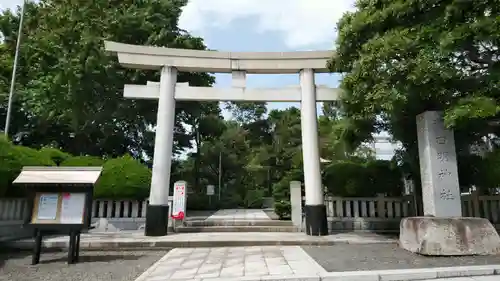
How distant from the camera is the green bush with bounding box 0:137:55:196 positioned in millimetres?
7641

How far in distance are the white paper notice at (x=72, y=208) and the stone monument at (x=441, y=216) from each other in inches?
261

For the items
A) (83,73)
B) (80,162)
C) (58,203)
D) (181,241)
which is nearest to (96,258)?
(58,203)

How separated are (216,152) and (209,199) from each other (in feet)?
15.4

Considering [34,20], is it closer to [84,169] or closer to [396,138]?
[84,169]

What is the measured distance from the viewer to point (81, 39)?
13695 millimetres

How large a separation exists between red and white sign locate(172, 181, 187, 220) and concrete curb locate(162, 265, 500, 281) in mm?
5643

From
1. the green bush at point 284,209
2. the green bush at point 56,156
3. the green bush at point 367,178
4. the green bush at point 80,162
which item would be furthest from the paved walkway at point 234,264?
the green bush at point 56,156

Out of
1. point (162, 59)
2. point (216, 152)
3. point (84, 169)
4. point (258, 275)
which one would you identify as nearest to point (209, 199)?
point (216, 152)

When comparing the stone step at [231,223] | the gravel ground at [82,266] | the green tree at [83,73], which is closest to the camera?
the gravel ground at [82,266]

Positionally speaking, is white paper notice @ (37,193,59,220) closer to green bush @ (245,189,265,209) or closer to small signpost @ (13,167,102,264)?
small signpost @ (13,167,102,264)

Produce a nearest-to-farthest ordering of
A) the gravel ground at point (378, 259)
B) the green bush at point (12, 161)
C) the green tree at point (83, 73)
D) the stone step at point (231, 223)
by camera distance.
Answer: the gravel ground at point (378, 259), the green bush at point (12, 161), the stone step at point (231, 223), the green tree at point (83, 73)

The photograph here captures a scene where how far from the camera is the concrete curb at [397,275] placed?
15.3 ft

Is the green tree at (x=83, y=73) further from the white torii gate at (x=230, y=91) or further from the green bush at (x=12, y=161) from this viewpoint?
the green bush at (x=12, y=161)

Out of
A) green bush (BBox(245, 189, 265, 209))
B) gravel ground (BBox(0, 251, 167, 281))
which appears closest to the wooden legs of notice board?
gravel ground (BBox(0, 251, 167, 281))
